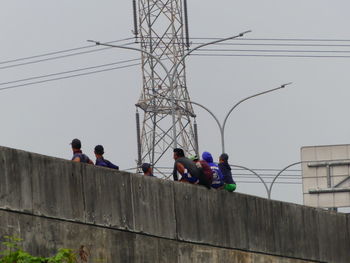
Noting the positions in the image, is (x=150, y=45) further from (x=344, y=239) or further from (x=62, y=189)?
(x=62, y=189)

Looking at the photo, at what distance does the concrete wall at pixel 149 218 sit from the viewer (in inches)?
776

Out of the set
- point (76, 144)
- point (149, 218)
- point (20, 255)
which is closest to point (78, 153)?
point (76, 144)

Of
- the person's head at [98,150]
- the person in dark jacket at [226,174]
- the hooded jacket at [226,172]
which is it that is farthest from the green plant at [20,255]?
the hooded jacket at [226,172]

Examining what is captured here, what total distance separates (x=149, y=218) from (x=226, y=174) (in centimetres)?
290

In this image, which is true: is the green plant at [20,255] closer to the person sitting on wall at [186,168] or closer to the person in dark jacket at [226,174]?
the person sitting on wall at [186,168]

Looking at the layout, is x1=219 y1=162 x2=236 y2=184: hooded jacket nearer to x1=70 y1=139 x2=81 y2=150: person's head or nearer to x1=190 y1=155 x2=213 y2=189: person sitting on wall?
x1=190 y1=155 x2=213 y2=189: person sitting on wall

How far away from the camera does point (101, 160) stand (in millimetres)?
22828

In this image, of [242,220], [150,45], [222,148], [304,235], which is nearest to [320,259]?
[304,235]

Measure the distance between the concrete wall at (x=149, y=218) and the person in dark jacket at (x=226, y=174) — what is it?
0.44ft

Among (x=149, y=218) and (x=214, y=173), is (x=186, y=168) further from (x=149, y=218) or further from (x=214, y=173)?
(x=149, y=218)

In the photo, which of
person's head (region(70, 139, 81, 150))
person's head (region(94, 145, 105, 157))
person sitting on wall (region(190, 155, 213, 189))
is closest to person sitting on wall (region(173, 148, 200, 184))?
person sitting on wall (region(190, 155, 213, 189))

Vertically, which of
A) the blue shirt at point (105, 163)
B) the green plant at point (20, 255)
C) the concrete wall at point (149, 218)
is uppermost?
the blue shirt at point (105, 163)

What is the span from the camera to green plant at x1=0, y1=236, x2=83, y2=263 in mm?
17766

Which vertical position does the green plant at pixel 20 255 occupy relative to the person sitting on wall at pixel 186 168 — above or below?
below
